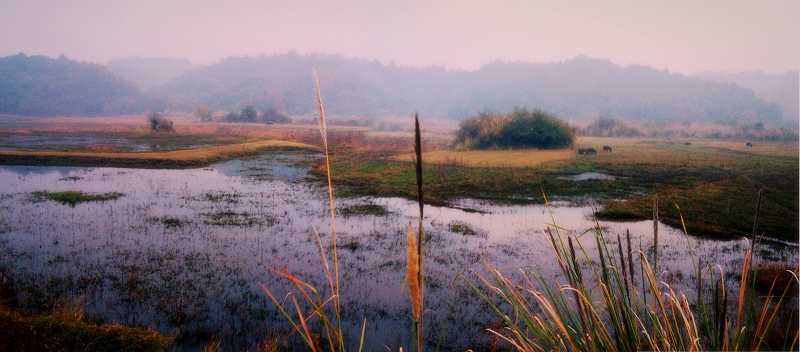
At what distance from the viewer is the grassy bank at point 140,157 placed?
9648mm

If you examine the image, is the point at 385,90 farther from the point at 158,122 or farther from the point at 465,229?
the point at 465,229

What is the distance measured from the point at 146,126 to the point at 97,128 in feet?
3.65

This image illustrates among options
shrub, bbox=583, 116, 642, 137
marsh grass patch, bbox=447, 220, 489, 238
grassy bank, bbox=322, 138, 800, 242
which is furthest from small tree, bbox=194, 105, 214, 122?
shrub, bbox=583, 116, 642, 137

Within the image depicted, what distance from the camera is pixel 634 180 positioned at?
437 inches

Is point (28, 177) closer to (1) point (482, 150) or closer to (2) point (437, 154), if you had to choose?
A: (2) point (437, 154)

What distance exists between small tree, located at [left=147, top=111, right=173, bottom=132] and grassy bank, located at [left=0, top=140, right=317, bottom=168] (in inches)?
52.6

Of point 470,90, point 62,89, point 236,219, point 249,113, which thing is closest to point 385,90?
point 249,113

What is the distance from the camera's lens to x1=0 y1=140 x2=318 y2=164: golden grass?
985 centimetres

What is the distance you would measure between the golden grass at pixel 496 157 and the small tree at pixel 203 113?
5407 mm

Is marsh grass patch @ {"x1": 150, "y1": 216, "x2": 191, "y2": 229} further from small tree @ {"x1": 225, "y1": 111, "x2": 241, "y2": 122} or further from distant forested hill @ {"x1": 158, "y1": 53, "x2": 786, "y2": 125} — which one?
small tree @ {"x1": 225, "y1": 111, "x2": 241, "y2": 122}

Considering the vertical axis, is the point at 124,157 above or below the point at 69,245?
above

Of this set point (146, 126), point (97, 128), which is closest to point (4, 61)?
point (97, 128)

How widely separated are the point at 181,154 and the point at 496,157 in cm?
886

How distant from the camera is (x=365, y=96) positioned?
1422 cm
